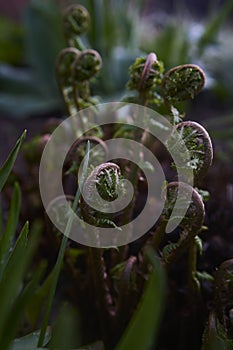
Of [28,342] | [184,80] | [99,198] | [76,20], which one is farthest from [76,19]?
[28,342]

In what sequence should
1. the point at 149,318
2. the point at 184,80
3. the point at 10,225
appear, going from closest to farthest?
the point at 149,318, the point at 10,225, the point at 184,80

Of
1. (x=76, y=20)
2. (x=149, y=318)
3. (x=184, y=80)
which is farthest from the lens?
(x=76, y=20)

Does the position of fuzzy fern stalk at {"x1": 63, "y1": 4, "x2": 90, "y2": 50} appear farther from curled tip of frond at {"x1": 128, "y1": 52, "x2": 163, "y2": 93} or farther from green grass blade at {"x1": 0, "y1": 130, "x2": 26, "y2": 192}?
green grass blade at {"x1": 0, "y1": 130, "x2": 26, "y2": 192}

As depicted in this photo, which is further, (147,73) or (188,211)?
(147,73)

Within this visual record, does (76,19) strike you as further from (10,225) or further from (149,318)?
(149,318)

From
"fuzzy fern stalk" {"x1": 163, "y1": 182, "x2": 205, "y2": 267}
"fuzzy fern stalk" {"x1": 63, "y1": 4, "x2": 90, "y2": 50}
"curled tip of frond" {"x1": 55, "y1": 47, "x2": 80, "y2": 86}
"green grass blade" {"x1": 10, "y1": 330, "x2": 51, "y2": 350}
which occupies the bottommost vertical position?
"green grass blade" {"x1": 10, "y1": 330, "x2": 51, "y2": 350}

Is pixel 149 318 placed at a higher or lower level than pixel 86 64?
lower

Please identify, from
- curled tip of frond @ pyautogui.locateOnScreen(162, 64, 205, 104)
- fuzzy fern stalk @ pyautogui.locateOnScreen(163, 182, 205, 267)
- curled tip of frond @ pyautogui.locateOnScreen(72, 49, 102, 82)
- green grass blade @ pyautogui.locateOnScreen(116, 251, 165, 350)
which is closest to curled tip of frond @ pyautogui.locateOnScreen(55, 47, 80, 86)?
curled tip of frond @ pyautogui.locateOnScreen(72, 49, 102, 82)

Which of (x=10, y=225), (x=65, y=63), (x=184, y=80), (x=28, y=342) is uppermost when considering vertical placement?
(x=65, y=63)
